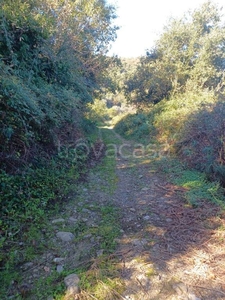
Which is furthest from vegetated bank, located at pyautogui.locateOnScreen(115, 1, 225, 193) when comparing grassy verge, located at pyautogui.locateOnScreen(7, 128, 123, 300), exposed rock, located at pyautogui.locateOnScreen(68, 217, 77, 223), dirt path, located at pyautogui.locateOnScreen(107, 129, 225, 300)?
exposed rock, located at pyautogui.locateOnScreen(68, 217, 77, 223)

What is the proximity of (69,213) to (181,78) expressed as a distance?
39.3 ft

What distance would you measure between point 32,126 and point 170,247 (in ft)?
10.3

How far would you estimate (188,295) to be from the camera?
1.85 metres

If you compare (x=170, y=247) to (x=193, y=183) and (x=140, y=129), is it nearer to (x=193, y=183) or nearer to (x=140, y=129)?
(x=193, y=183)

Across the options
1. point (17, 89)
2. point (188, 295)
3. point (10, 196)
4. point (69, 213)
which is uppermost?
point (17, 89)

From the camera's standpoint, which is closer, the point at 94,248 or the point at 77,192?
the point at 94,248

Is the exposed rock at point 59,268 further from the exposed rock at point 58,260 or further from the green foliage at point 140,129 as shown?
the green foliage at point 140,129

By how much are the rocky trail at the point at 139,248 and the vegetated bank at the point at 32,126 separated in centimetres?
34

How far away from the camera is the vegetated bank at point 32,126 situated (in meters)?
2.88

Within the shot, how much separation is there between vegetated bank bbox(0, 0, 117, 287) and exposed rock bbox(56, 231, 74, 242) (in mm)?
319

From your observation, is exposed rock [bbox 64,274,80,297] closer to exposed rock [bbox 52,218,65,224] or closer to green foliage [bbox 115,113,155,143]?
exposed rock [bbox 52,218,65,224]

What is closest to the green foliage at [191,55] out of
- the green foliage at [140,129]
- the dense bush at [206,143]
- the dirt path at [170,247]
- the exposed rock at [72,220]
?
the green foliage at [140,129]

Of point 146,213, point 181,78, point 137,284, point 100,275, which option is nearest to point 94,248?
point 100,275

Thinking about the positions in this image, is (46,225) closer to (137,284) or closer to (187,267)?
(137,284)
